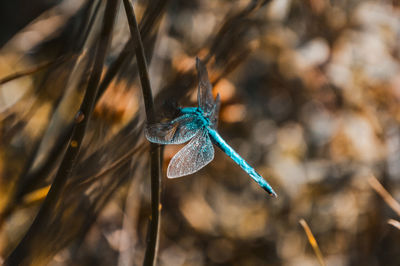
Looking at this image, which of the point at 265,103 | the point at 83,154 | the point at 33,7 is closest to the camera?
the point at 83,154

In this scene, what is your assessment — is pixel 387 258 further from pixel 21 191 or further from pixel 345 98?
pixel 21 191

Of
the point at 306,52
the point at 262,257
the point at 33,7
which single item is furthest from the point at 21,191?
the point at 306,52

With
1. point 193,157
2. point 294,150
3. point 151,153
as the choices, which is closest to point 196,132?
point 193,157

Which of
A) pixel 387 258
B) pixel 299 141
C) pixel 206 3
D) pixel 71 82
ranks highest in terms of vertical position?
pixel 71 82

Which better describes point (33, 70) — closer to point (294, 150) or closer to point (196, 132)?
point (196, 132)

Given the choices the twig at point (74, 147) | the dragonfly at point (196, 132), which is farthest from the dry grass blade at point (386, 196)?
the twig at point (74, 147)

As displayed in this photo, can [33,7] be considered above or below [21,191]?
above

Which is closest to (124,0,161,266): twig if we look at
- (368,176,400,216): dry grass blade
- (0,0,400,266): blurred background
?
(368,176,400,216): dry grass blade
